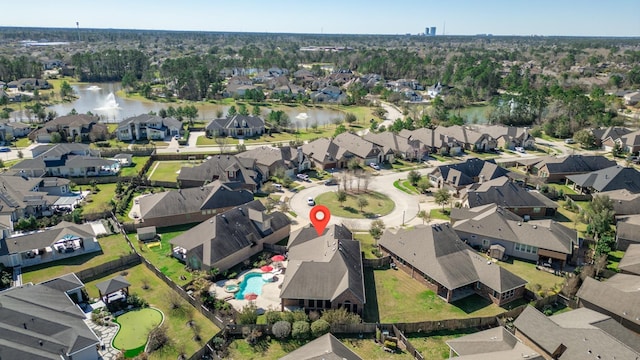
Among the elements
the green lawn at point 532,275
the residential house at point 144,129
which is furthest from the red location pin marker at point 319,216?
the residential house at point 144,129

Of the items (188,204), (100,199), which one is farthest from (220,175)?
(100,199)

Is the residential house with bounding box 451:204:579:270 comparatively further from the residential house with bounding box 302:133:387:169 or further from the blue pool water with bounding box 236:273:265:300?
the residential house with bounding box 302:133:387:169

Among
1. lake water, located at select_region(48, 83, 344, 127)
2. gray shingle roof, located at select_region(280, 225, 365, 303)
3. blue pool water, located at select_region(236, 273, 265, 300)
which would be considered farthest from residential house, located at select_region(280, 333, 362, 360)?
Result: lake water, located at select_region(48, 83, 344, 127)

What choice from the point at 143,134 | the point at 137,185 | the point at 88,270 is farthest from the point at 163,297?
the point at 143,134

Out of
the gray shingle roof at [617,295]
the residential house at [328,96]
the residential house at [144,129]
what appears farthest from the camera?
the residential house at [328,96]

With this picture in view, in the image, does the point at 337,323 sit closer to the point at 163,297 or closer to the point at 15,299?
the point at 163,297

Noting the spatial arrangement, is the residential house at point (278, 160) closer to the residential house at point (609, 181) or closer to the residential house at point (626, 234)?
the residential house at point (609, 181)

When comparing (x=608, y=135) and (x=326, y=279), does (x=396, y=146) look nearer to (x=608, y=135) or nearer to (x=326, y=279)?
(x=608, y=135)
